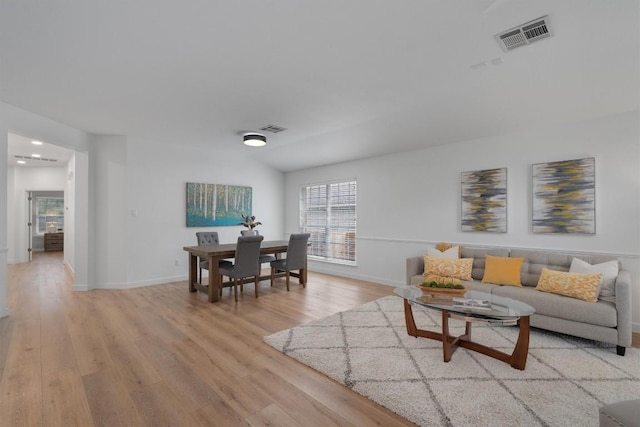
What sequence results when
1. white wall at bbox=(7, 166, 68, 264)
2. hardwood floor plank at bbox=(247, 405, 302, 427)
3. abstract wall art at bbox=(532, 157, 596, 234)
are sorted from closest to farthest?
hardwood floor plank at bbox=(247, 405, 302, 427), abstract wall art at bbox=(532, 157, 596, 234), white wall at bbox=(7, 166, 68, 264)

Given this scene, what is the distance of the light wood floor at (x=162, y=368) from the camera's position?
5.94ft

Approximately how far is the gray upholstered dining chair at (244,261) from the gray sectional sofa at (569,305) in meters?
2.91

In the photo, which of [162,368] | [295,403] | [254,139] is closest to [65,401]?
[162,368]

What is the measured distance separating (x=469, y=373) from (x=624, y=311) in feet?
5.36

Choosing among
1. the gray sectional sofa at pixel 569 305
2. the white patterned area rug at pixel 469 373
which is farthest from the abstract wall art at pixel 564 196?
the white patterned area rug at pixel 469 373

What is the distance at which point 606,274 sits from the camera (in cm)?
289

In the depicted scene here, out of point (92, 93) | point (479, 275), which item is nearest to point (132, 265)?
point (92, 93)

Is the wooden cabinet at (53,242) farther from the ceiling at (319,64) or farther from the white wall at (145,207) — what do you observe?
the ceiling at (319,64)

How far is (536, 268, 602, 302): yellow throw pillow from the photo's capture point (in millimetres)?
2805

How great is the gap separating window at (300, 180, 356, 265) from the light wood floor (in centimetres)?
204

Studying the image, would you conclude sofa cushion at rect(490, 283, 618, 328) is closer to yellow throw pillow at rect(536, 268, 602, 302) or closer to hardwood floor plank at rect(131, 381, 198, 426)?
yellow throw pillow at rect(536, 268, 602, 302)

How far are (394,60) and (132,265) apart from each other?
5075 mm

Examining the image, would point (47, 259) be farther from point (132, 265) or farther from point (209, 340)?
point (209, 340)

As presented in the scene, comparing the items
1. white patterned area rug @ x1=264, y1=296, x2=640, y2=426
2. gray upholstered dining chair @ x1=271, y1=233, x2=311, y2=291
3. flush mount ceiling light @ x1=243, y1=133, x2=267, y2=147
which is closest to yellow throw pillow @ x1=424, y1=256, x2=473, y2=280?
white patterned area rug @ x1=264, y1=296, x2=640, y2=426
